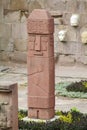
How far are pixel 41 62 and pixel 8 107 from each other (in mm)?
2897

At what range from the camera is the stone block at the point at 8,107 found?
20.9 feet

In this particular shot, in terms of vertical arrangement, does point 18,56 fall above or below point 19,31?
below

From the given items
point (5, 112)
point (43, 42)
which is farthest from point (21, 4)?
point (5, 112)

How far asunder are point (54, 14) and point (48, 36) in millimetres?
6515

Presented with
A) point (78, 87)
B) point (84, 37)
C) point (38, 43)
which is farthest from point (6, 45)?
point (38, 43)

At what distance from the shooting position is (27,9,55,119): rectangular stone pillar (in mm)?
9242

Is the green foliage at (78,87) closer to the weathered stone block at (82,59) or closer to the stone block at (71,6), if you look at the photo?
the weathered stone block at (82,59)

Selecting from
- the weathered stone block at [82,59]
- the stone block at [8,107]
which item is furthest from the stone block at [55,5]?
the stone block at [8,107]

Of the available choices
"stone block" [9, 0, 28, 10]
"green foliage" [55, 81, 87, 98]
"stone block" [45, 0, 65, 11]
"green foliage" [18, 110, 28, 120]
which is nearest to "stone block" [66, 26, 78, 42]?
"stone block" [45, 0, 65, 11]

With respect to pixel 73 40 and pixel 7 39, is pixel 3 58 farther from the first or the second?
pixel 73 40

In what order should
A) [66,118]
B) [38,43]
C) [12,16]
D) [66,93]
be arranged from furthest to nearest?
1. [12,16]
2. [66,93]
3. [66,118]
4. [38,43]

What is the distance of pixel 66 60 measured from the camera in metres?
15.5

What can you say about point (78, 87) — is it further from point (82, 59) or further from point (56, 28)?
point (56, 28)

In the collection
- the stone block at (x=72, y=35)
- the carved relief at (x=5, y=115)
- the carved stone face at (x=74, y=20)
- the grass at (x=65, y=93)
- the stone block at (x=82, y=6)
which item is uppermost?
the stone block at (x=82, y=6)
